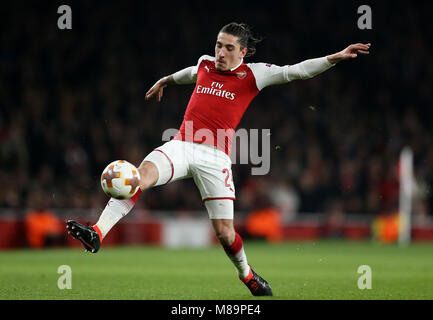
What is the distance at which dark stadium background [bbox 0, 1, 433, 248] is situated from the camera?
16281 millimetres

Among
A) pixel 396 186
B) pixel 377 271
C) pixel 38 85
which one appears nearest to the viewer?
pixel 377 271

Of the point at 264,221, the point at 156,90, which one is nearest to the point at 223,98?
the point at 156,90

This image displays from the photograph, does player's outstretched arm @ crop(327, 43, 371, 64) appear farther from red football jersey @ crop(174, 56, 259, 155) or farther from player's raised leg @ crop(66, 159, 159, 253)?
player's raised leg @ crop(66, 159, 159, 253)

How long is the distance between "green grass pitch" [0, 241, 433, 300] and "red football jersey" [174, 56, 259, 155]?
149cm

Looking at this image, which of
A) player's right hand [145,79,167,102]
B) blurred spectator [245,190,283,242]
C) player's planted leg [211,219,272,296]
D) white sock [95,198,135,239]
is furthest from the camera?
blurred spectator [245,190,283,242]

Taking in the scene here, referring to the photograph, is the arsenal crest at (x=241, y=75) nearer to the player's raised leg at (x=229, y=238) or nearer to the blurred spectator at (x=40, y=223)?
the player's raised leg at (x=229, y=238)

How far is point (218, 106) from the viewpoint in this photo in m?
6.93

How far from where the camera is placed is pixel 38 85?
1730 cm

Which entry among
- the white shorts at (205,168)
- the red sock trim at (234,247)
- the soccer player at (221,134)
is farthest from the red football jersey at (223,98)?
the red sock trim at (234,247)

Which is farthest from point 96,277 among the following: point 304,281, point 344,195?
point 344,195

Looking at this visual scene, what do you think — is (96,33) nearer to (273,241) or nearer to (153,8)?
(153,8)

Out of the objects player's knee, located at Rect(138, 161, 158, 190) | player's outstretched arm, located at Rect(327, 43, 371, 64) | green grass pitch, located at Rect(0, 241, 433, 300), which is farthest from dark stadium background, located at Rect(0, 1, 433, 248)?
player's outstretched arm, located at Rect(327, 43, 371, 64)

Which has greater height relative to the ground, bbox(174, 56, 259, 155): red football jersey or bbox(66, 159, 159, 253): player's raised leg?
bbox(174, 56, 259, 155): red football jersey
